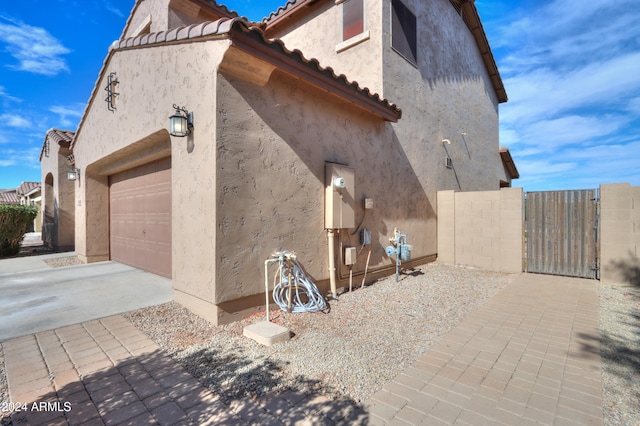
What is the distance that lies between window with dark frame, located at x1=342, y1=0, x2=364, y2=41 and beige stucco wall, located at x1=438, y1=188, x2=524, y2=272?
5.38 metres

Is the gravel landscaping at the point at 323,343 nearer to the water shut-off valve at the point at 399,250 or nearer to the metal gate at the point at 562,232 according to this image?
the water shut-off valve at the point at 399,250

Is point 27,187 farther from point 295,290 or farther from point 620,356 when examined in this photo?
point 620,356

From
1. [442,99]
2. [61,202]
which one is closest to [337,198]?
[442,99]

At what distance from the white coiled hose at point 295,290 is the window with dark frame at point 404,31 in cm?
650

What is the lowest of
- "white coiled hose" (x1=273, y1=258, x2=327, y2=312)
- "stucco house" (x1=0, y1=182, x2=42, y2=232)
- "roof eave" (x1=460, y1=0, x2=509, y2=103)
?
"white coiled hose" (x1=273, y1=258, x2=327, y2=312)

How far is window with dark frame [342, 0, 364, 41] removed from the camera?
808 cm

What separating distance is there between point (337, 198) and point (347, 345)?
8.79 ft

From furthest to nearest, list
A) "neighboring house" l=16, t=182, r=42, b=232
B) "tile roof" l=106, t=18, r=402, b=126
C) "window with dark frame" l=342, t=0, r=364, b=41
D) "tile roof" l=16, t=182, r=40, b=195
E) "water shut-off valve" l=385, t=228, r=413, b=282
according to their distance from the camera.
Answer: "tile roof" l=16, t=182, r=40, b=195, "neighboring house" l=16, t=182, r=42, b=232, "window with dark frame" l=342, t=0, r=364, b=41, "water shut-off valve" l=385, t=228, r=413, b=282, "tile roof" l=106, t=18, r=402, b=126

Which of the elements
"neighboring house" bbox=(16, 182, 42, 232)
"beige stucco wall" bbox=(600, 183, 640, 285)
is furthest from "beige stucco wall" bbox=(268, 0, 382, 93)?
"neighboring house" bbox=(16, 182, 42, 232)

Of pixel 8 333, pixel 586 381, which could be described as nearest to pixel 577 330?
pixel 586 381

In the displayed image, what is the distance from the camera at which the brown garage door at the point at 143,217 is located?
21.6 ft

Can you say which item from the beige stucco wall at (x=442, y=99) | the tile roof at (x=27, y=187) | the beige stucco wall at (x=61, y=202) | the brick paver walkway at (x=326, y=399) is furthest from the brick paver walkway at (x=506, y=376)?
the tile roof at (x=27, y=187)

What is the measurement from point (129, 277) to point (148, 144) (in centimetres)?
306

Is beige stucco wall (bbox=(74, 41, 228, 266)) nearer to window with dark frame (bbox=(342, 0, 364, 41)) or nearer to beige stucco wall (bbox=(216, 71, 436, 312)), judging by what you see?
beige stucco wall (bbox=(216, 71, 436, 312))
